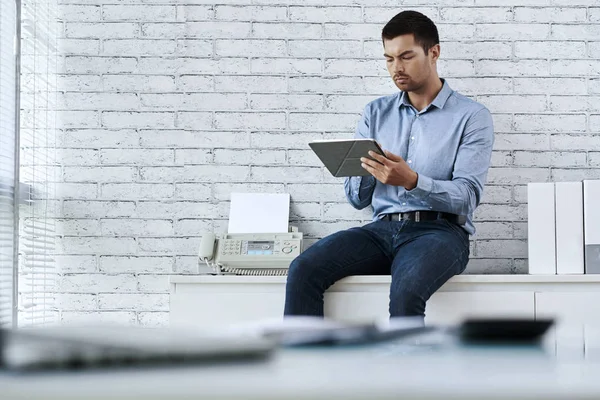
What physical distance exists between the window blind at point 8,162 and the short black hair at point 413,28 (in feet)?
4.54

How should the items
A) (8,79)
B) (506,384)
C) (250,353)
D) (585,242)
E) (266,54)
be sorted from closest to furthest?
(506,384)
(250,353)
(585,242)
(8,79)
(266,54)

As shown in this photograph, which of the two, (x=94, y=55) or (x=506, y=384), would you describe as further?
(x=94, y=55)

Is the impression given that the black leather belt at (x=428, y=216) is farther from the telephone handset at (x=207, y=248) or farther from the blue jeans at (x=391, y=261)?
the telephone handset at (x=207, y=248)

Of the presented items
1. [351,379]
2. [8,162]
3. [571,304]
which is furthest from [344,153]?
[351,379]

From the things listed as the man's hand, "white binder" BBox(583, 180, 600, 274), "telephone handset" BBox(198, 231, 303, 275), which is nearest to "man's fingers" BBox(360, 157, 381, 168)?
the man's hand

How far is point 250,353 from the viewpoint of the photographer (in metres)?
0.49

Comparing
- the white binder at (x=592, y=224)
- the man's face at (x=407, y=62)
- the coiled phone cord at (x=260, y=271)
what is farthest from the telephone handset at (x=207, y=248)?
the white binder at (x=592, y=224)

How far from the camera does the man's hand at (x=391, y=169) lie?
241 cm

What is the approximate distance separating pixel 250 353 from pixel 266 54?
2720 mm

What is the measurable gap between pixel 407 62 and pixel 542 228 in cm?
75

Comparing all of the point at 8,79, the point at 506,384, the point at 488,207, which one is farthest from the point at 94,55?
the point at 506,384

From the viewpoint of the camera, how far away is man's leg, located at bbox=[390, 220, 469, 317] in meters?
2.32

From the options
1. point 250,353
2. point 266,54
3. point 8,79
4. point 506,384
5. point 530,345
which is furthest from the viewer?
point 266,54

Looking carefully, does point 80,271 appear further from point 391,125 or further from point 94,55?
point 391,125
